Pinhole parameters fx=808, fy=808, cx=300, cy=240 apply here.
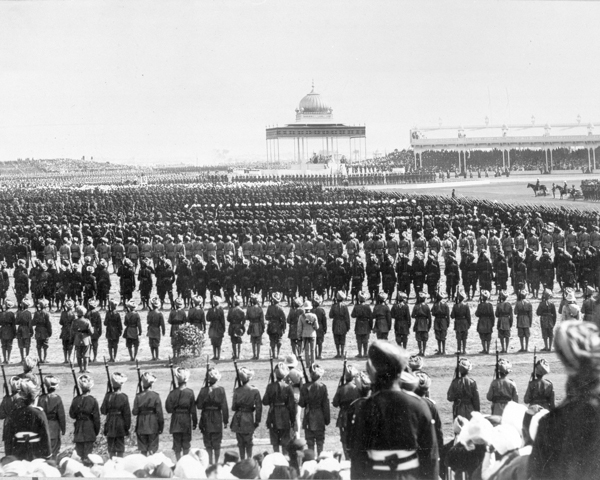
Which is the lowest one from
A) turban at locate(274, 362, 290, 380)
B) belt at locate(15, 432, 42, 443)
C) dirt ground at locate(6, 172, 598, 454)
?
dirt ground at locate(6, 172, 598, 454)

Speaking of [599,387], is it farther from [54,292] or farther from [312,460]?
[54,292]

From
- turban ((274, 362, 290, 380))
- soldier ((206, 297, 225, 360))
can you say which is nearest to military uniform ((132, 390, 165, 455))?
turban ((274, 362, 290, 380))

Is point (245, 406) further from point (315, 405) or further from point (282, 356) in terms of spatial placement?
point (282, 356)

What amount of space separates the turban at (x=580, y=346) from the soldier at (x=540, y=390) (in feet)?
16.5

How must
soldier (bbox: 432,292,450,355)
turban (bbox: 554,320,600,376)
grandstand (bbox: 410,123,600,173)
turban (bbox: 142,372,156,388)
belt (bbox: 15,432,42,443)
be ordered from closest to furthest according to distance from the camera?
turban (bbox: 554,320,600,376) → belt (bbox: 15,432,42,443) → turban (bbox: 142,372,156,388) → soldier (bbox: 432,292,450,355) → grandstand (bbox: 410,123,600,173)

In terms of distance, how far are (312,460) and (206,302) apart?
43.2 ft

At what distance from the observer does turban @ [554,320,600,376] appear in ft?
10.1

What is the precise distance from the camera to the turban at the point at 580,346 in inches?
121

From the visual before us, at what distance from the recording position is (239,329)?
1268cm

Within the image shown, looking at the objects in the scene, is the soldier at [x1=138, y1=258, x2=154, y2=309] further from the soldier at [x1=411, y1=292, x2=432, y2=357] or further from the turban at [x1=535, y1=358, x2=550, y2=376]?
the turban at [x1=535, y1=358, x2=550, y2=376]

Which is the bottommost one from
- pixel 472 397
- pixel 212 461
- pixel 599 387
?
pixel 212 461

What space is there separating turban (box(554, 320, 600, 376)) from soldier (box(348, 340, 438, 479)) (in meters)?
0.66

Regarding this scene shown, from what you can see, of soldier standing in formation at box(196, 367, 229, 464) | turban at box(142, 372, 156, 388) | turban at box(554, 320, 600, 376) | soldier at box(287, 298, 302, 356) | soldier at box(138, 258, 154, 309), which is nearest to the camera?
turban at box(554, 320, 600, 376)

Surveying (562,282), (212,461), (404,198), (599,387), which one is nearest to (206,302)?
(562,282)
